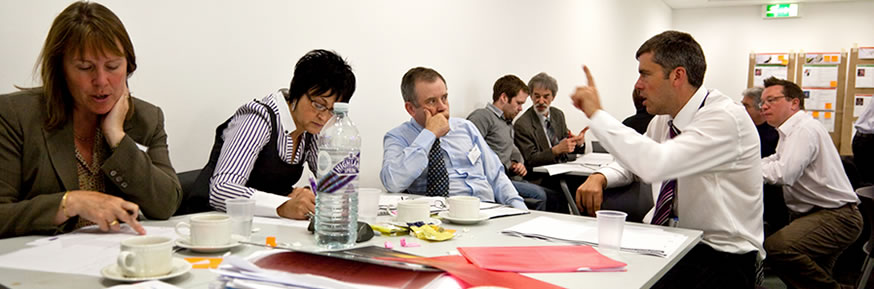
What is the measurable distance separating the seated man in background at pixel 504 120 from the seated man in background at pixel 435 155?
1152 mm

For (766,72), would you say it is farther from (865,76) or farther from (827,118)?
(865,76)

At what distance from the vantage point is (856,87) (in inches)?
345

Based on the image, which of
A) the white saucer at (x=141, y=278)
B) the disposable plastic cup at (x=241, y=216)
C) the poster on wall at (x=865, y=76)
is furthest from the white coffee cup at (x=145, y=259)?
the poster on wall at (x=865, y=76)

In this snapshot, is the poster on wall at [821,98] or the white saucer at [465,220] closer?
the white saucer at [465,220]

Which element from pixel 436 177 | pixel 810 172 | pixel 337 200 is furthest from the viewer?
pixel 810 172

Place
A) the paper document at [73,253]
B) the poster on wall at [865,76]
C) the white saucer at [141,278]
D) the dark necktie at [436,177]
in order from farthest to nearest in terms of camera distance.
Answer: the poster on wall at [865,76] < the dark necktie at [436,177] < the paper document at [73,253] < the white saucer at [141,278]

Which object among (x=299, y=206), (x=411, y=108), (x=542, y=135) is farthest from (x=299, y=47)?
Answer: (x=542, y=135)

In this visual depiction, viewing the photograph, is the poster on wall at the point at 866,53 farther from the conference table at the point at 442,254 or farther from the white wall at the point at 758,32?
the conference table at the point at 442,254

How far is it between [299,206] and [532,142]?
11.4 ft

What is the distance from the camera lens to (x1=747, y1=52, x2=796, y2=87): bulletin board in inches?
362

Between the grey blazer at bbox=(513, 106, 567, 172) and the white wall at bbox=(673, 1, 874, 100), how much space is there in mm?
5835

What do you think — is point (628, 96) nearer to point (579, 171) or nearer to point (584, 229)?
point (579, 171)

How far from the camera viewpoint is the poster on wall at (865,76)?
28.3 feet

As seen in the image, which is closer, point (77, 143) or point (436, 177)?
point (77, 143)
